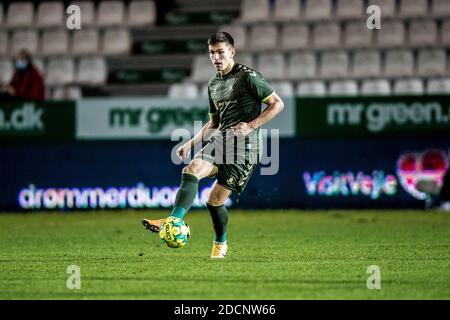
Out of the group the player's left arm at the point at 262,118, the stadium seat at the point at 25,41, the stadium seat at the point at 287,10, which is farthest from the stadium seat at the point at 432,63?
the player's left arm at the point at 262,118

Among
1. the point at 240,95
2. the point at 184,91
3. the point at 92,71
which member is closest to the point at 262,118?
the point at 240,95

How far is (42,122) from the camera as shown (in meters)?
16.8

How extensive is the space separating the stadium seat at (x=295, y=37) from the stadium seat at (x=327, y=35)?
22 cm

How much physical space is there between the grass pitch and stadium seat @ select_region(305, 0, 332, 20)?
589cm

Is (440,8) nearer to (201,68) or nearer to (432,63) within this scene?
(432,63)

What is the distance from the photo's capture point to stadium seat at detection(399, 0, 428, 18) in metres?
19.5

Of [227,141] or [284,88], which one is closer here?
[227,141]

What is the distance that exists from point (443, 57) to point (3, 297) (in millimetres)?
13287

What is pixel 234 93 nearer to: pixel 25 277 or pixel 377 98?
pixel 25 277

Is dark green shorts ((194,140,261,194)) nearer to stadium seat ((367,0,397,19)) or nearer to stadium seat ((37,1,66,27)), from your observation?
stadium seat ((367,0,397,19))

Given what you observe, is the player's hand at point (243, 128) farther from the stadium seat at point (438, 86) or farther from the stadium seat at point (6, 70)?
the stadium seat at point (6, 70)

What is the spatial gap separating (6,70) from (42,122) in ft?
14.9

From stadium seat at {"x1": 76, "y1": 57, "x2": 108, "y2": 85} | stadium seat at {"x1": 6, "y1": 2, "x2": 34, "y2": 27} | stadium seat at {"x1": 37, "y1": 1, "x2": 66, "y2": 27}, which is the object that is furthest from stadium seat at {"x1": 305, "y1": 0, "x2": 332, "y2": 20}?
stadium seat at {"x1": 6, "y1": 2, "x2": 34, "y2": 27}

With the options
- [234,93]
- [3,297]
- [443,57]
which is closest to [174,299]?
[3,297]
